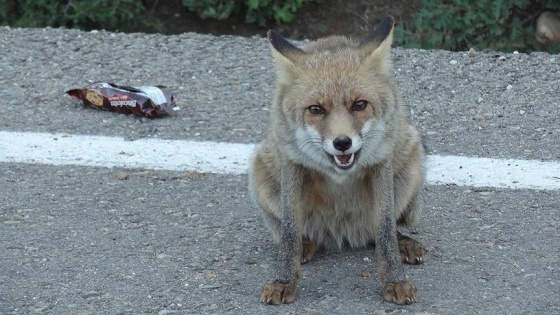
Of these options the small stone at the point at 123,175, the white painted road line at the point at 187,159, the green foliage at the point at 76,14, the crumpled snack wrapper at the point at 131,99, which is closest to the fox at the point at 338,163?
the white painted road line at the point at 187,159

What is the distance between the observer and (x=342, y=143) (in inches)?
193

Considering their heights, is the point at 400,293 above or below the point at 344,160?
below

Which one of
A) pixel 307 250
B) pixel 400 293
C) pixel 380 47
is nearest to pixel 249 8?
pixel 307 250

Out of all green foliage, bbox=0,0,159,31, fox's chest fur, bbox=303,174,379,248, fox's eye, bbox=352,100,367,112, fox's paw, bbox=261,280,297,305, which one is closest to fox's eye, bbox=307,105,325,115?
fox's eye, bbox=352,100,367,112

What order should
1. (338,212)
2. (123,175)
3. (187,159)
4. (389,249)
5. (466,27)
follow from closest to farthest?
(389,249), (338,212), (123,175), (187,159), (466,27)

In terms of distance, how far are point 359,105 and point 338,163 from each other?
296 mm

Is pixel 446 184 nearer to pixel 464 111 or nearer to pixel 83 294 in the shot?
pixel 464 111

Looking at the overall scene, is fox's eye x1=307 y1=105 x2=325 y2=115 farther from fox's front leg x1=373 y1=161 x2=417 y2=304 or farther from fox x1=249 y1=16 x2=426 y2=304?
fox's front leg x1=373 y1=161 x2=417 y2=304

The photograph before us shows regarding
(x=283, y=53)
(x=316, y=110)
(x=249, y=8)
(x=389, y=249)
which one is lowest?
(x=389, y=249)

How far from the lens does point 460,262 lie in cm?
553

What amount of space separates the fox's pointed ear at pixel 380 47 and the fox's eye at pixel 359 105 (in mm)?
239

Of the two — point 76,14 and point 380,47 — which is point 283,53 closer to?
point 380,47

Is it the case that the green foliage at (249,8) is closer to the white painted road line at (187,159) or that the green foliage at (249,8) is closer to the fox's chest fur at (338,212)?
the white painted road line at (187,159)

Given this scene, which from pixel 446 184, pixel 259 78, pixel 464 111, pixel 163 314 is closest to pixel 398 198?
pixel 446 184
